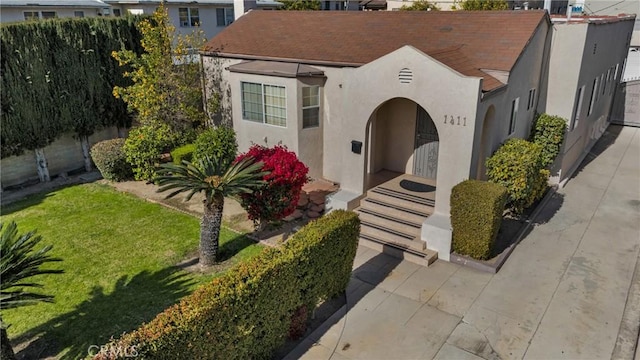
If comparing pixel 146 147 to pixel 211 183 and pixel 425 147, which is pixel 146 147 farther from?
pixel 425 147

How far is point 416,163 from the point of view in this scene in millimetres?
15836

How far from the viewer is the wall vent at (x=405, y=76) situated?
1258cm

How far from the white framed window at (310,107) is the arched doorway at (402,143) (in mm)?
2310

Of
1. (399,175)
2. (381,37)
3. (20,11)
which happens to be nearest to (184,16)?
(20,11)

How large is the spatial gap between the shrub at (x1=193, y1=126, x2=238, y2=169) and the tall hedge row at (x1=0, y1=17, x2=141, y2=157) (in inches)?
241

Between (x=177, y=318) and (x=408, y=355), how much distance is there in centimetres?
464

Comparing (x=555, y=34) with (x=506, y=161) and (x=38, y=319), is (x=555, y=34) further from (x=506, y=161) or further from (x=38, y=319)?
(x=38, y=319)

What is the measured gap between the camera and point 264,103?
54.6 feet

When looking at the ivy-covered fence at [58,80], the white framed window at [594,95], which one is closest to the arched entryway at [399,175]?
the white framed window at [594,95]

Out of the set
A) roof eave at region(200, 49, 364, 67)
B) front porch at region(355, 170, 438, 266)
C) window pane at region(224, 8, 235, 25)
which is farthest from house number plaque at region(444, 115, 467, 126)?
window pane at region(224, 8, 235, 25)

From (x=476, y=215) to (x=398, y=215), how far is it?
9.08 feet

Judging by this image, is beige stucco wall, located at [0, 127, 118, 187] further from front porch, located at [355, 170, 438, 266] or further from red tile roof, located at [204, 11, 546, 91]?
front porch, located at [355, 170, 438, 266]

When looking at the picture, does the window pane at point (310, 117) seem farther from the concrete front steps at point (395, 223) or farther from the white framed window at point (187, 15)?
the white framed window at point (187, 15)

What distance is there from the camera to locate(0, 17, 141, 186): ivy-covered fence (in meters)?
17.0
